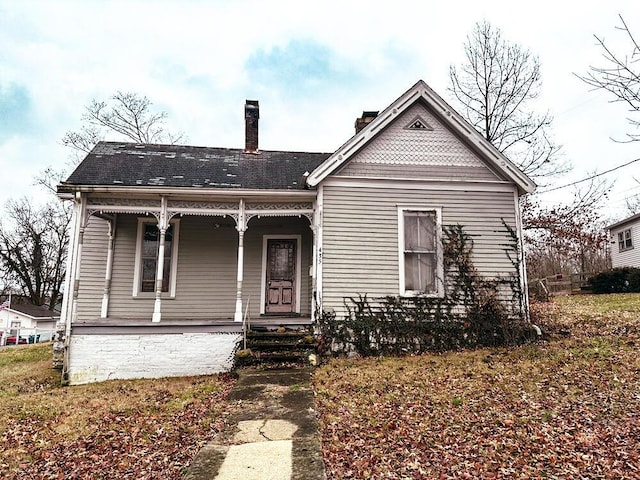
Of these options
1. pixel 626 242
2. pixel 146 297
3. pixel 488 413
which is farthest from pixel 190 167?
pixel 626 242

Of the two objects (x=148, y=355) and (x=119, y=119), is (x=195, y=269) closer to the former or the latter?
(x=148, y=355)

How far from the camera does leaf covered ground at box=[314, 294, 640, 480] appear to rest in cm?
416

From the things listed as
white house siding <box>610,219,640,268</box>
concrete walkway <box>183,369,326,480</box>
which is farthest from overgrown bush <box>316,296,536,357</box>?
white house siding <box>610,219,640,268</box>

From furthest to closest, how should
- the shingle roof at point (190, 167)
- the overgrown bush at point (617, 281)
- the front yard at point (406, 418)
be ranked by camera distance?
the overgrown bush at point (617, 281) < the shingle roof at point (190, 167) < the front yard at point (406, 418)

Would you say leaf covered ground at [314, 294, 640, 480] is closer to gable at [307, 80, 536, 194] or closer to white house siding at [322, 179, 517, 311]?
A: white house siding at [322, 179, 517, 311]

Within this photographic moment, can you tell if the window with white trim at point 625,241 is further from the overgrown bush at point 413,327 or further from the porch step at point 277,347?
the porch step at point 277,347

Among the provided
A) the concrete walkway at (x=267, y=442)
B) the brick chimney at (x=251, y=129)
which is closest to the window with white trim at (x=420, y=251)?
the concrete walkway at (x=267, y=442)

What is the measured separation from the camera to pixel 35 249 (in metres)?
37.8

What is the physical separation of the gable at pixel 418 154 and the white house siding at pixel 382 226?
30 centimetres

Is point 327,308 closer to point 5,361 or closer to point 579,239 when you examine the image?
point 5,361

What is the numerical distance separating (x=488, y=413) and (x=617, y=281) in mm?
19075

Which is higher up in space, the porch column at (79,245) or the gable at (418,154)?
the gable at (418,154)

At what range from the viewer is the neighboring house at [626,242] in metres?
23.0

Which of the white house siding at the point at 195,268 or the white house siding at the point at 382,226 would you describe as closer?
the white house siding at the point at 382,226
